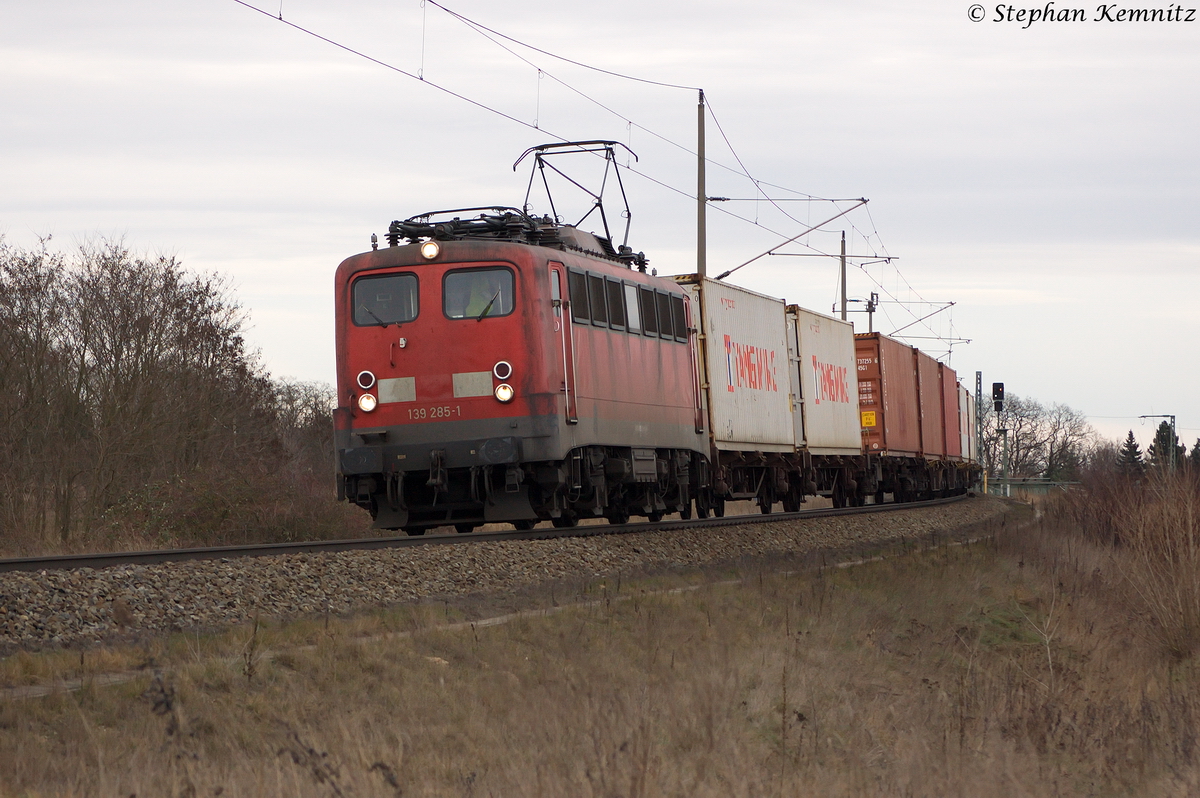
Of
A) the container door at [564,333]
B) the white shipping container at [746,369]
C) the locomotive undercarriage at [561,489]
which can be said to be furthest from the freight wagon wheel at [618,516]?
the container door at [564,333]

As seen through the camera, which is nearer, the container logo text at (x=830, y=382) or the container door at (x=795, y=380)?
the container door at (x=795, y=380)

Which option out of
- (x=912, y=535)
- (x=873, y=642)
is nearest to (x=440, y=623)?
(x=873, y=642)

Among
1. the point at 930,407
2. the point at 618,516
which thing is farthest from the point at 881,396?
the point at 618,516

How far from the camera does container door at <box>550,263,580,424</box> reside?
49.6 feet

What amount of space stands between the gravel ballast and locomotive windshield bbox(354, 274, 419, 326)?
128 inches

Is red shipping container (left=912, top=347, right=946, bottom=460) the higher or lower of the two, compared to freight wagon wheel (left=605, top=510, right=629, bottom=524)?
higher

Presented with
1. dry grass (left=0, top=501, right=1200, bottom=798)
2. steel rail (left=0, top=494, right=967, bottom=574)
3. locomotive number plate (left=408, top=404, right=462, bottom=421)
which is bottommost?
dry grass (left=0, top=501, right=1200, bottom=798)

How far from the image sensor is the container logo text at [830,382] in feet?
87.4

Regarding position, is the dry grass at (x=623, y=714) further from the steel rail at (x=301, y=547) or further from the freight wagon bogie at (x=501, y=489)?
the freight wagon bogie at (x=501, y=489)

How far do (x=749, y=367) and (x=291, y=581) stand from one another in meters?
13.5

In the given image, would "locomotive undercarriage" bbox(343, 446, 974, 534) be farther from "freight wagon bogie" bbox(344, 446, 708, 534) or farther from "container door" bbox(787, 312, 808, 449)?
"container door" bbox(787, 312, 808, 449)

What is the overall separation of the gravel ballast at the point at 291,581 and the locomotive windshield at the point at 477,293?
277cm

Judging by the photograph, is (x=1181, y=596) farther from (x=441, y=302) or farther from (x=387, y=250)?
(x=387, y=250)

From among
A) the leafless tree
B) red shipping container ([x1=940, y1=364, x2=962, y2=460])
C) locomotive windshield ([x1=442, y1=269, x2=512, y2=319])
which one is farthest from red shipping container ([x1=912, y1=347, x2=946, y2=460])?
the leafless tree
